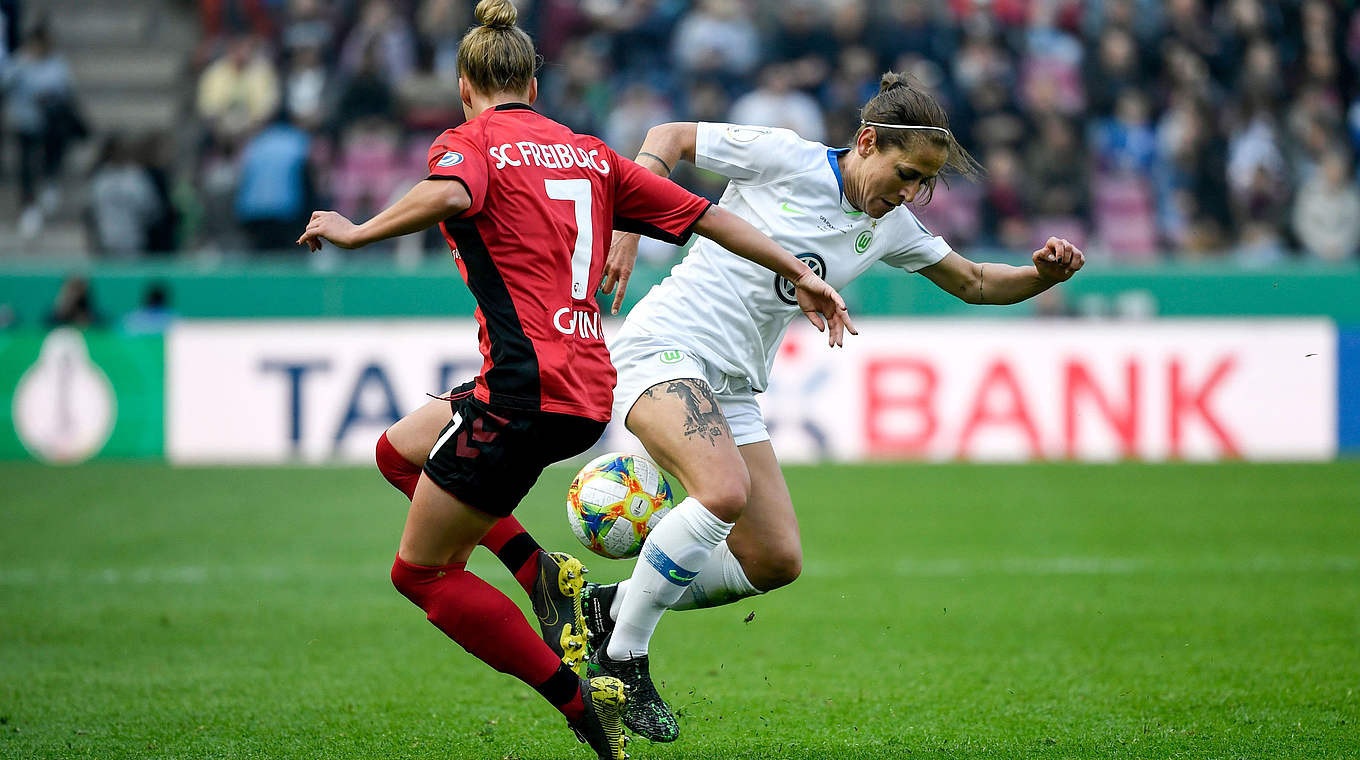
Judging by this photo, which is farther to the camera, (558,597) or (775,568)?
(775,568)

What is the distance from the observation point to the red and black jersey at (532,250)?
13.1 feet

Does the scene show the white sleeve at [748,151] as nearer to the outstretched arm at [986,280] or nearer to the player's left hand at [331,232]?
the outstretched arm at [986,280]

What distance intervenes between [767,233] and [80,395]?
935 cm

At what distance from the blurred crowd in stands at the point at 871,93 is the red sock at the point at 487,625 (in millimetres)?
10232

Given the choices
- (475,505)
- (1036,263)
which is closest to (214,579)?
(475,505)

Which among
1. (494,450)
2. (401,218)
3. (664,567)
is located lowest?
(664,567)

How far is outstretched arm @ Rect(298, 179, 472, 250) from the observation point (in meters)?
3.70

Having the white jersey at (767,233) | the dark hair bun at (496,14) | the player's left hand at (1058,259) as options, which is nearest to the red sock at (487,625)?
the white jersey at (767,233)

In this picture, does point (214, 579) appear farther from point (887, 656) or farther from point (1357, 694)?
point (1357, 694)

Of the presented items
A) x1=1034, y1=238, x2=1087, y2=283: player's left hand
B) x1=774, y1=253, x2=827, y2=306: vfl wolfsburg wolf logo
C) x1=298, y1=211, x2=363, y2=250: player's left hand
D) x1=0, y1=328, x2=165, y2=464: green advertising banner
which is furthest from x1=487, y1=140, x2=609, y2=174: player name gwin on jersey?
x1=0, y1=328, x2=165, y2=464: green advertising banner

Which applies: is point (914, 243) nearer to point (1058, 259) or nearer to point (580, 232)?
point (1058, 259)

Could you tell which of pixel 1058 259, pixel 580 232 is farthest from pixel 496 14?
pixel 1058 259

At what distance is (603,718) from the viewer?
4.32 meters

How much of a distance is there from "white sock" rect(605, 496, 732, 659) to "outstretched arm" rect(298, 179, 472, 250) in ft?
3.94
